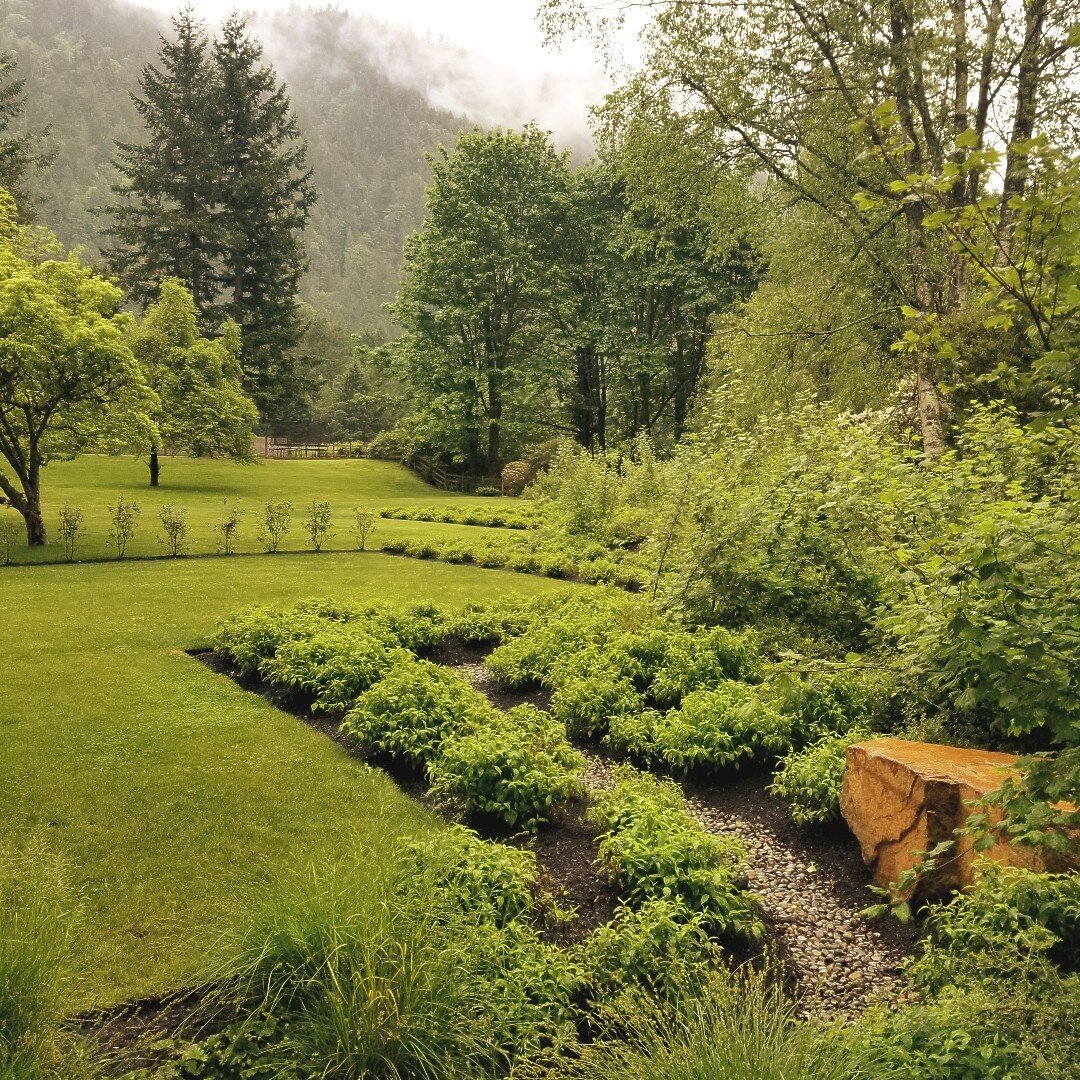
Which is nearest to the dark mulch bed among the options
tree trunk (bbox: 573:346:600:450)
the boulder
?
the boulder

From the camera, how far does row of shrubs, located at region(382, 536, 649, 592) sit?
1455cm

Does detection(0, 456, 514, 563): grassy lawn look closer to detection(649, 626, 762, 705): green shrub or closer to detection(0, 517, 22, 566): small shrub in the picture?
detection(0, 517, 22, 566): small shrub

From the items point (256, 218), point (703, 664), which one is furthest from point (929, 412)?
point (256, 218)

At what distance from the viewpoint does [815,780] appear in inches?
229

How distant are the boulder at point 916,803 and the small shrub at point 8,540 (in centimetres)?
1555

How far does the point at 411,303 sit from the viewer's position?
120ft

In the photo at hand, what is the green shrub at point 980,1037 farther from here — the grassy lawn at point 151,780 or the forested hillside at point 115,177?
the forested hillside at point 115,177

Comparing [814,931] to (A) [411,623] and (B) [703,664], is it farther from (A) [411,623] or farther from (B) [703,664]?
(A) [411,623]

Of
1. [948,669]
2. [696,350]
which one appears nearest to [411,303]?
[696,350]

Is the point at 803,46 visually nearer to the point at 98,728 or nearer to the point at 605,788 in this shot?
the point at 605,788

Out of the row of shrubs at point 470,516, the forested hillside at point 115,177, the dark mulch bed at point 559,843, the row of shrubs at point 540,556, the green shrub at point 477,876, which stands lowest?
the dark mulch bed at point 559,843

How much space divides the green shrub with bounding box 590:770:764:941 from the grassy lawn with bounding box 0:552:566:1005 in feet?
5.20

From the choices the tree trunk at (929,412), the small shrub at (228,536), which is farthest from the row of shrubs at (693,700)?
the small shrub at (228,536)

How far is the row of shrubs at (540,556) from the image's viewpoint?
47.8 feet
